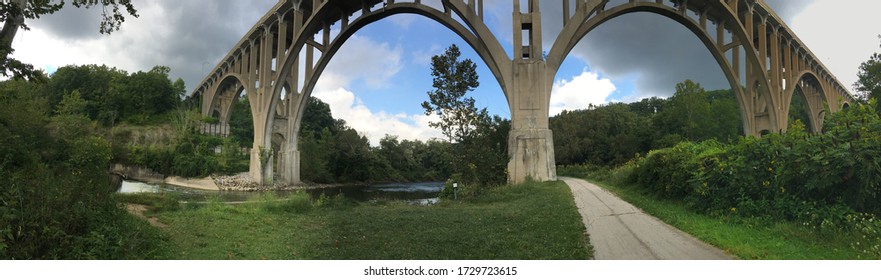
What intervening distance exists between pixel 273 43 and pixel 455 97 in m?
29.2

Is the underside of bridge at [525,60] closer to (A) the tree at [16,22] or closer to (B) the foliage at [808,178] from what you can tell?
(B) the foliage at [808,178]

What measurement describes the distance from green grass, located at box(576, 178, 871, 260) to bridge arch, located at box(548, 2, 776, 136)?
1760 centimetres

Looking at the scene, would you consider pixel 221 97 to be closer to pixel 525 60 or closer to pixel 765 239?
pixel 525 60

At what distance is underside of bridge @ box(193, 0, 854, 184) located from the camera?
70.2 feet

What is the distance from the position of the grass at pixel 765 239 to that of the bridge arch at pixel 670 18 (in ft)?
57.7

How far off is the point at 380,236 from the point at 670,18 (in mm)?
30276

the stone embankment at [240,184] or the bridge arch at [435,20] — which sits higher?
the bridge arch at [435,20]

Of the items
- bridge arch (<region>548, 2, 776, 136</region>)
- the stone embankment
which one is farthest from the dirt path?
the stone embankment

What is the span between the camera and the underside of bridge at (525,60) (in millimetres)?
21406

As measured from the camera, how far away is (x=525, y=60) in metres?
21.7

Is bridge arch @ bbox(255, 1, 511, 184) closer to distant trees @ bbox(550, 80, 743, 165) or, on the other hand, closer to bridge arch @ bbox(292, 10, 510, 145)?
bridge arch @ bbox(292, 10, 510, 145)

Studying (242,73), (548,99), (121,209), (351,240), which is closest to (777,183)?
(351,240)

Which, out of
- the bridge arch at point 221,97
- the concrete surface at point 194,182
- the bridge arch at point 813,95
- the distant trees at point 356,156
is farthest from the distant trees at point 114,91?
the bridge arch at point 813,95

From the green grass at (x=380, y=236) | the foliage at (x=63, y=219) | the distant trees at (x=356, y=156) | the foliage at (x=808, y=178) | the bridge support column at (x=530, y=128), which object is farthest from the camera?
the distant trees at (x=356, y=156)
